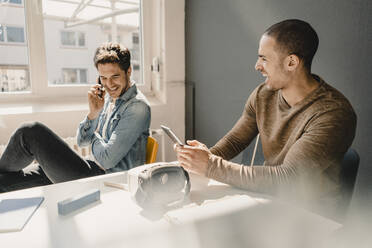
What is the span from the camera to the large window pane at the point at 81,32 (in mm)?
2305

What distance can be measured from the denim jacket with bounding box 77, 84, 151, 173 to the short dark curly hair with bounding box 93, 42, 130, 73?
5.4 inches

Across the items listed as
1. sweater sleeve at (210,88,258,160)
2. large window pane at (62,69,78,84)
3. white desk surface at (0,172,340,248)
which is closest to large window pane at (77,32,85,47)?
large window pane at (62,69,78,84)

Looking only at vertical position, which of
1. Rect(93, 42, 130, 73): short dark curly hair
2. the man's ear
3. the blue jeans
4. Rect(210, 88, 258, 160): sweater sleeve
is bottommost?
the blue jeans

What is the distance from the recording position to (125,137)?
146cm

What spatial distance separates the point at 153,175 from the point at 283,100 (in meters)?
0.69

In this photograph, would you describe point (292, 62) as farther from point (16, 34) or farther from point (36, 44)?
point (16, 34)

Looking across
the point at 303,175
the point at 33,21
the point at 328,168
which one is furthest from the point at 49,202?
the point at 33,21

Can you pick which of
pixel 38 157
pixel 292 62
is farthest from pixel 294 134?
pixel 38 157

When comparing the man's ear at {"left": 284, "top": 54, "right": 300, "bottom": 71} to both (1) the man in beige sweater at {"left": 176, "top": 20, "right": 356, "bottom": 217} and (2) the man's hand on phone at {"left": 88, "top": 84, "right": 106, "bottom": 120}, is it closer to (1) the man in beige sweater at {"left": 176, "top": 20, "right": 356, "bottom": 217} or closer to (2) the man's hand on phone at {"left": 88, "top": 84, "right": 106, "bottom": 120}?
(1) the man in beige sweater at {"left": 176, "top": 20, "right": 356, "bottom": 217}

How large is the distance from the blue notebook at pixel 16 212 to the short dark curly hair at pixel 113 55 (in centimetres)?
87

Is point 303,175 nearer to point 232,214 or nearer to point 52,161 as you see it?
point 232,214

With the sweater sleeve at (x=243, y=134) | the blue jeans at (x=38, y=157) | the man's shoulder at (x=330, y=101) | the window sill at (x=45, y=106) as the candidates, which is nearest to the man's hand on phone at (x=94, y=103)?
the blue jeans at (x=38, y=157)

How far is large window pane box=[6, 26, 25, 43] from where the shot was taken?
2176mm

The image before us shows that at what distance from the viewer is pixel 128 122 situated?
1.49 metres
